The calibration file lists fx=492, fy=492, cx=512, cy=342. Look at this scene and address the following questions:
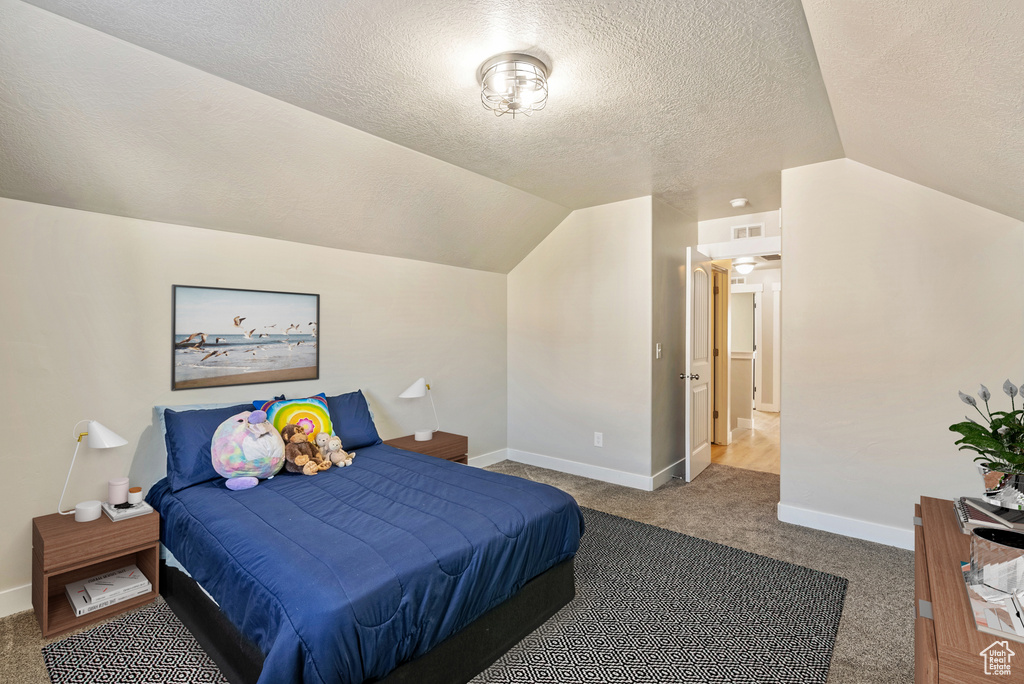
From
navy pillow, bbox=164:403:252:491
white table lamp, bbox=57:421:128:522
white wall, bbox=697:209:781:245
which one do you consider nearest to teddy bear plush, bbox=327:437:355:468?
navy pillow, bbox=164:403:252:491

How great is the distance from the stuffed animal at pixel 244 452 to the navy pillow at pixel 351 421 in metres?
0.56

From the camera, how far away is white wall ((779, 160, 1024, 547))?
2.80 meters

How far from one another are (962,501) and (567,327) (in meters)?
3.12

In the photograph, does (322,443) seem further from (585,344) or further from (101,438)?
(585,344)

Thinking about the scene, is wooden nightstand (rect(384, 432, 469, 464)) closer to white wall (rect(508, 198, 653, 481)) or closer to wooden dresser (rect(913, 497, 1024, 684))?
white wall (rect(508, 198, 653, 481))

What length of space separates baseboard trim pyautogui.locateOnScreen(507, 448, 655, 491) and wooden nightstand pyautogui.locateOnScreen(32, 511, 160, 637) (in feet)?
10.3

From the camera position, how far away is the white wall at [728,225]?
170 inches

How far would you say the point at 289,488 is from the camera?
249cm

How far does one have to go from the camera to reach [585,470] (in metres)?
4.52

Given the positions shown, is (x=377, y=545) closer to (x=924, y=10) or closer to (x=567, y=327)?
(x=924, y=10)

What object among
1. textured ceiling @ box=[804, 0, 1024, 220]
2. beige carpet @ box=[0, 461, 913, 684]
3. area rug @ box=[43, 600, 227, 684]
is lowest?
area rug @ box=[43, 600, 227, 684]

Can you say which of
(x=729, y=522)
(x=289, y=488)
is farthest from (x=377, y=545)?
(x=729, y=522)

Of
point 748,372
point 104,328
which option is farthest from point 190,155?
point 748,372

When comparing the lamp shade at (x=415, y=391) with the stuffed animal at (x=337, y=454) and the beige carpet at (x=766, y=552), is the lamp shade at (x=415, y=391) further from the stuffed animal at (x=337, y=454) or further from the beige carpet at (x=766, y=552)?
the beige carpet at (x=766, y=552)
